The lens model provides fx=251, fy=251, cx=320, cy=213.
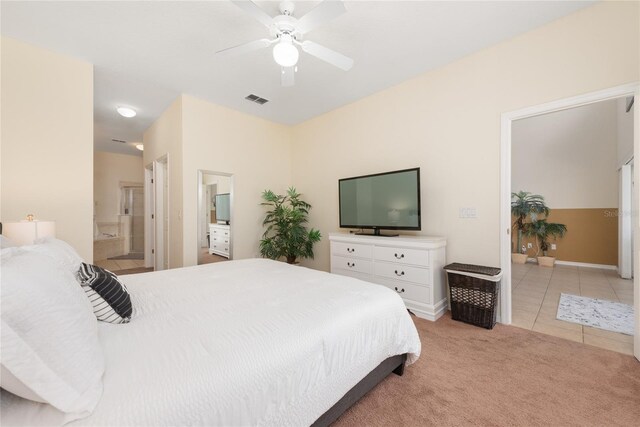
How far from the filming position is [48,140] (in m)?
2.47

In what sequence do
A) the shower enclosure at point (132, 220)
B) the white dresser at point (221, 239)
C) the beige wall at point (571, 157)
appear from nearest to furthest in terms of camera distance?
the white dresser at point (221, 239)
the beige wall at point (571, 157)
the shower enclosure at point (132, 220)

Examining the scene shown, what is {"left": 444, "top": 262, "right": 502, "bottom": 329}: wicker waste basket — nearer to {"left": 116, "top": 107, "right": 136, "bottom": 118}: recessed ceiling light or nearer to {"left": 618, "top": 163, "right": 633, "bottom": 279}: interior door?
{"left": 618, "top": 163, "right": 633, "bottom": 279}: interior door

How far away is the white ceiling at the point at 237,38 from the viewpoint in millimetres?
2000

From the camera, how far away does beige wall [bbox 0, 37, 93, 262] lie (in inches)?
90.4

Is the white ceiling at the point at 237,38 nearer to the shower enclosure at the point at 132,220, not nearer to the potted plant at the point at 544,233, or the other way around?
A: the shower enclosure at the point at 132,220

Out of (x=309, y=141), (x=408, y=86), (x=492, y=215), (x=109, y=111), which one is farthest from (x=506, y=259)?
(x=109, y=111)

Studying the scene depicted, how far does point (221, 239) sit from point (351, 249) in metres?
2.10

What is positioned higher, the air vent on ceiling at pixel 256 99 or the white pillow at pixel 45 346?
the air vent on ceiling at pixel 256 99

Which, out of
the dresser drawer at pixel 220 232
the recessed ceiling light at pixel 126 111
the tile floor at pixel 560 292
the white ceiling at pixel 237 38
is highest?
the white ceiling at pixel 237 38

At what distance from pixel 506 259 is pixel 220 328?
2.61m

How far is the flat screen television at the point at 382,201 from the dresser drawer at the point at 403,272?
45cm

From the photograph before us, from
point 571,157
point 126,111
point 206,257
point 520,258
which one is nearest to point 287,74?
point 206,257

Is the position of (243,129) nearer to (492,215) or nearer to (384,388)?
(492,215)

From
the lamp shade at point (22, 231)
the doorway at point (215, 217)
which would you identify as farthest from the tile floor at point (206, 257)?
the lamp shade at point (22, 231)
